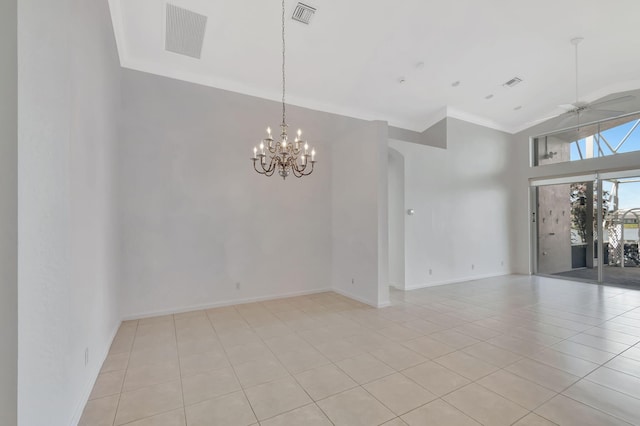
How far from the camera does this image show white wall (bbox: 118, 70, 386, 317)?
4.00 metres

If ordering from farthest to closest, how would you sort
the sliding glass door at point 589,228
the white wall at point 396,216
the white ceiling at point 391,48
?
the sliding glass door at point 589,228 → the white wall at point 396,216 → the white ceiling at point 391,48

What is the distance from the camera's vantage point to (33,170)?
131 centimetres

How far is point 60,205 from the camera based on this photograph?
166 centimetres

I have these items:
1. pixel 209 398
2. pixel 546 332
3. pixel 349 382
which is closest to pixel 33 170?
pixel 209 398

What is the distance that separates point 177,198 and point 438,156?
549 centimetres

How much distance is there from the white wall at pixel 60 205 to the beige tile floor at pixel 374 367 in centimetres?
65

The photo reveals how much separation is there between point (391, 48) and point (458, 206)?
4.06 metres

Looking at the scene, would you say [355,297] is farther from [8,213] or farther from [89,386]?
[8,213]

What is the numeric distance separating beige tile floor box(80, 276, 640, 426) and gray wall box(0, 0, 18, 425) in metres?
1.23

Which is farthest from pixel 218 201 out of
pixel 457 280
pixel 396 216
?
pixel 457 280

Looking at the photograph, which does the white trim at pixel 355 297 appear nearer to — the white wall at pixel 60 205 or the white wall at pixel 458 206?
the white wall at pixel 458 206

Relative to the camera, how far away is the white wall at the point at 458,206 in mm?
5938

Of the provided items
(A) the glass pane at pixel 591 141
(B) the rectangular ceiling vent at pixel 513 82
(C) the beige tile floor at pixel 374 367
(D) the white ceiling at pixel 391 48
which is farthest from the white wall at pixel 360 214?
(A) the glass pane at pixel 591 141

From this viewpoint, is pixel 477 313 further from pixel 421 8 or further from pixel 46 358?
pixel 46 358
